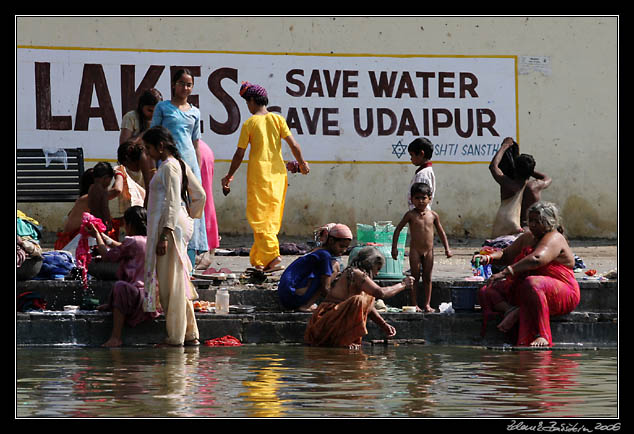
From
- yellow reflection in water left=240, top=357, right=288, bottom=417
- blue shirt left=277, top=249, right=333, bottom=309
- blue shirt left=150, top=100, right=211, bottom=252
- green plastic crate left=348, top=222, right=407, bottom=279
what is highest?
blue shirt left=150, top=100, right=211, bottom=252

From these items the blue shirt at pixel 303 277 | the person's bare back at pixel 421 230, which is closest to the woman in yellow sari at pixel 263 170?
the blue shirt at pixel 303 277

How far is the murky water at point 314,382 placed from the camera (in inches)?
281

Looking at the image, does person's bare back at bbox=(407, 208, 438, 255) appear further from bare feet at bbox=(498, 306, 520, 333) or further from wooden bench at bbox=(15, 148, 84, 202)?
wooden bench at bbox=(15, 148, 84, 202)

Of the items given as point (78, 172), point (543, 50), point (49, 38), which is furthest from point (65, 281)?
point (543, 50)

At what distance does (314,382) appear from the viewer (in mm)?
8188

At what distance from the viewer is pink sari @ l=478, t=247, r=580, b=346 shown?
33.7 ft

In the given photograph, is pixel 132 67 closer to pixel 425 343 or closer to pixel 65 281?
→ pixel 65 281

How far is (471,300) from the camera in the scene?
10789mm

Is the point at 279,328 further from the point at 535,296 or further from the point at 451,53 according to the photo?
the point at 451,53

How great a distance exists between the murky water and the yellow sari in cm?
205

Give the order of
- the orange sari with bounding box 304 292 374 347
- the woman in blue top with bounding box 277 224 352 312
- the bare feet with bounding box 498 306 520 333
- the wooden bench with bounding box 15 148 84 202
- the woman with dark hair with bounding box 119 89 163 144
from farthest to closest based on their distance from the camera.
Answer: the wooden bench with bounding box 15 148 84 202, the woman with dark hair with bounding box 119 89 163 144, the woman in blue top with bounding box 277 224 352 312, the bare feet with bounding box 498 306 520 333, the orange sari with bounding box 304 292 374 347

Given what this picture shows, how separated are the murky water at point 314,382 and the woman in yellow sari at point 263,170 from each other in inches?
80.3

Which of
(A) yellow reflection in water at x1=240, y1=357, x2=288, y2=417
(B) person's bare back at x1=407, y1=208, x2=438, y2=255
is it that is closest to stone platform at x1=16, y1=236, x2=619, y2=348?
(B) person's bare back at x1=407, y1=208, x2=438, y2=255

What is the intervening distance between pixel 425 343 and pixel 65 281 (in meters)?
3.13
